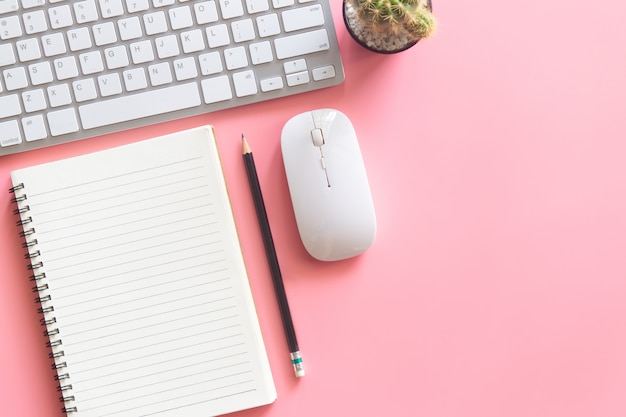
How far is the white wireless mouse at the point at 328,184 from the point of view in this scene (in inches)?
29.0

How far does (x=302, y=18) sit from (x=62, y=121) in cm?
31

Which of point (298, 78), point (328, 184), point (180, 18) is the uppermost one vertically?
point (180, 18)

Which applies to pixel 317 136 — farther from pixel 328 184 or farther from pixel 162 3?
pixel 162 3

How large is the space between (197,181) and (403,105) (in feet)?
0.88

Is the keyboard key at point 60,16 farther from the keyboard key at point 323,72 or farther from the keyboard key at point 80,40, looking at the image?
the keyboard key at point 323,72

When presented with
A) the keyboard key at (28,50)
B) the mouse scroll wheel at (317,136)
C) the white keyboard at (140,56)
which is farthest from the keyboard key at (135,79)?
the mouse scroll wheel at (317,136)

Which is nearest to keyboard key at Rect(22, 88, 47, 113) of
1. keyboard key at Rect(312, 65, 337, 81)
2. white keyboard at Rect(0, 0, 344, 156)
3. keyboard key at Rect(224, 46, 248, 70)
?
white keyboard at Rect(0, 0, 344, 156)

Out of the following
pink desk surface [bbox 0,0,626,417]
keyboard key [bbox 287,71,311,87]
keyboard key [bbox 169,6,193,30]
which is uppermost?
keyboard key [bbox 169,6,193,30]

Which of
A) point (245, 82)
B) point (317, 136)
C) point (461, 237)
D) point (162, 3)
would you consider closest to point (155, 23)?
point (162, 3)

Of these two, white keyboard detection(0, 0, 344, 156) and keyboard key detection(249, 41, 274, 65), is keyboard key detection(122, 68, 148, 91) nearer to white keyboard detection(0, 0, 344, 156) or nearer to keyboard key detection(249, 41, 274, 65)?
white keyboard detection(0, 0, 344, 156)

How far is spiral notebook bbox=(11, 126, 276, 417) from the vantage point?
754 mm

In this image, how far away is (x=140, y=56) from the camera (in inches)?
29.7

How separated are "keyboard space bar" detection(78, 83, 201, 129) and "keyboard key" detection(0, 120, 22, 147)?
78 millimetres

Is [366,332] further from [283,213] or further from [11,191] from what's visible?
[11,191]
